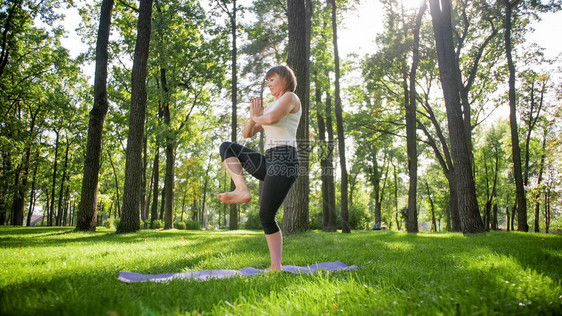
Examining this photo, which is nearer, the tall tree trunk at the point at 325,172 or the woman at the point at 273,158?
the woman at the point at 273,158

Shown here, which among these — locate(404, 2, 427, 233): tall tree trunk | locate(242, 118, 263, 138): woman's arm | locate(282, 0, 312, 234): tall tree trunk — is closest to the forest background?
locate(404, 2, 427, 233): tall tree trunk

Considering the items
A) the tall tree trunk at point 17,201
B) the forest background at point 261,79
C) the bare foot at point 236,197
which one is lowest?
the tall tree trunk at point 17,201

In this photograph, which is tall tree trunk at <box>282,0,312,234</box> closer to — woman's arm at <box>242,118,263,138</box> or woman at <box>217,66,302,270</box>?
woman's arm at <box>242,118,263,138</box>

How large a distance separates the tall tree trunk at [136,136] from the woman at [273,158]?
878 centimetres

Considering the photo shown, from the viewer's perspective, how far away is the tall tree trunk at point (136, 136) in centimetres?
1073

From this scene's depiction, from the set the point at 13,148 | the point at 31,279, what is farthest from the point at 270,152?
the point at 13,148

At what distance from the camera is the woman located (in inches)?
120

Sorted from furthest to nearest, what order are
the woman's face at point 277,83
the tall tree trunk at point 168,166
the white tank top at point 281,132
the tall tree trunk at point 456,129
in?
the tall tree trunk at point 168,166
the tall tree trunk at point 456,129
the woman's face at point 277,83
the white tank top at point 281,132

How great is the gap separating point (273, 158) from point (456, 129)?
9.48m

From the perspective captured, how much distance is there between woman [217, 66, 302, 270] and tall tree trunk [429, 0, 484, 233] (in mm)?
9049

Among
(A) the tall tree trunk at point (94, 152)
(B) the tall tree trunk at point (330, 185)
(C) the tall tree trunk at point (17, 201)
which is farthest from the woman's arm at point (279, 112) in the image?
(C) the tall tree trunk at point (17, 201)

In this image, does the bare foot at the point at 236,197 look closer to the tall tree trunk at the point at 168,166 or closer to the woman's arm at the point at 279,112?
the woman's arm at the point at 279,112

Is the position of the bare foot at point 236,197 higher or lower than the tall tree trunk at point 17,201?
higher

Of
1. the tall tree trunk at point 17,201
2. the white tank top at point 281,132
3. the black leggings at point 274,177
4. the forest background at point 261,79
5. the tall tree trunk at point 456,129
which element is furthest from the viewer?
the tall tree trunk at point 17,201
